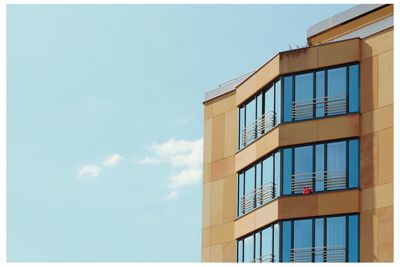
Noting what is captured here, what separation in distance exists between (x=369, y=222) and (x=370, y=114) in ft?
12.8

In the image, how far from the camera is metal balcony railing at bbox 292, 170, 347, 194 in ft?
119

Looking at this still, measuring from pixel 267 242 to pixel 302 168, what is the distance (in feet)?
10.1

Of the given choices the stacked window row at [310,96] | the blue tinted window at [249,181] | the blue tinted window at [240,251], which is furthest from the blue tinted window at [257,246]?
the stacked window row at [310,96]

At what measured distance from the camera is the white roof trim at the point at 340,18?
126 feet

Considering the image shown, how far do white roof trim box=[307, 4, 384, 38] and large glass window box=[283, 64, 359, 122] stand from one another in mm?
2661

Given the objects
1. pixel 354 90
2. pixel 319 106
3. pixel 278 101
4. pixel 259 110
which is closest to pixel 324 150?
pixel 319 106

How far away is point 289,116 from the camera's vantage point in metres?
38.0

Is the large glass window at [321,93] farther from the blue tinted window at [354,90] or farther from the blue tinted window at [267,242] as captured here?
the blue tinted window at [267,242]

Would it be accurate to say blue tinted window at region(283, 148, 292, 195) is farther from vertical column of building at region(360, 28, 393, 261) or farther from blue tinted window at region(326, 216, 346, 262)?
vertical column of building at region(360, 28, 393, 261)

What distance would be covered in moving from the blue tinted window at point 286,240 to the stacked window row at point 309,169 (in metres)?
1.20

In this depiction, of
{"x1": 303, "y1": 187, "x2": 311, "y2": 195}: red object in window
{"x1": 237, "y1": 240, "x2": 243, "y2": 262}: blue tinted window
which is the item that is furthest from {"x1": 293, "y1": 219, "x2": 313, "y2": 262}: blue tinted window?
{"x1": 237, "y1": 240, "x2": 243, "y2": 262}: blue tinted window

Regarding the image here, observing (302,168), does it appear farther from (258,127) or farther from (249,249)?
(249,249)
